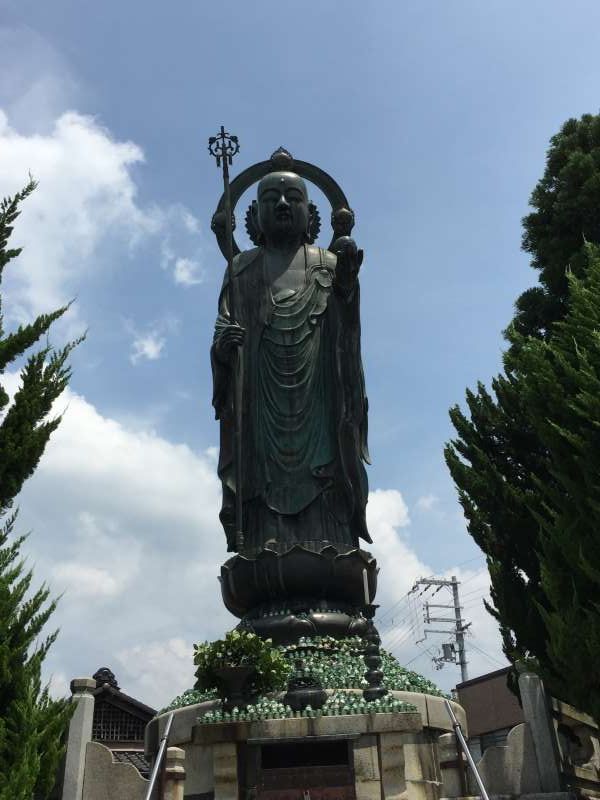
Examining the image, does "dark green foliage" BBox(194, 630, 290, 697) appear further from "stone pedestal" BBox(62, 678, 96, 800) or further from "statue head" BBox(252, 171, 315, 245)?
"statue head" BBox(252, 171, 315, 245)

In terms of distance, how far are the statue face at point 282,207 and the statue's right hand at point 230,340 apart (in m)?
2.44

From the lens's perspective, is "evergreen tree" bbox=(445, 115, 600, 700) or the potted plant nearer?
the potted plant

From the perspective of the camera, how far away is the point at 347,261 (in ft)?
42.3

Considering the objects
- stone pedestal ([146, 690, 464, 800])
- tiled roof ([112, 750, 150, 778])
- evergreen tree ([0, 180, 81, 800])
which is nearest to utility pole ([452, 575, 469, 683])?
tiled roof ([112, 750, 150, 778])

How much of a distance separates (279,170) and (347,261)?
295 cm

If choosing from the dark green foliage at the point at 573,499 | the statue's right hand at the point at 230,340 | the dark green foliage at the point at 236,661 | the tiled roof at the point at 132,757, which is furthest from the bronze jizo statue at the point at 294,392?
the tiled roof at the point at 132,757

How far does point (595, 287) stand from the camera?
391 inches

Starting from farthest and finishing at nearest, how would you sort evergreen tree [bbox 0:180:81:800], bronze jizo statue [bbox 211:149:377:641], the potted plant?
bronze jizo statue [bbox 211:149:377:641]
the potted plant
evergreen tree [bbox 0:180:81:800]

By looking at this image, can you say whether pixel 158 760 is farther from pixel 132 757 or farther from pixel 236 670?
pixel 132 757

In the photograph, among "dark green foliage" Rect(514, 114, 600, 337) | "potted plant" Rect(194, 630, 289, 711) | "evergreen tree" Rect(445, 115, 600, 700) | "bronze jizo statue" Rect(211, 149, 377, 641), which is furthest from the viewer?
"dark green foliage" Rect(514, 114, 600, 337)

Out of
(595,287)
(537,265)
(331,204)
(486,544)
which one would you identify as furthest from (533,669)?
(331,204)

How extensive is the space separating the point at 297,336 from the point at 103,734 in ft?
33.4

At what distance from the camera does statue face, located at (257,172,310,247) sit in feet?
46.7

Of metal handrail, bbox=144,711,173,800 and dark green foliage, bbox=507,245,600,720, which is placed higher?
dark green foliage, bbox=507,245,600,720
